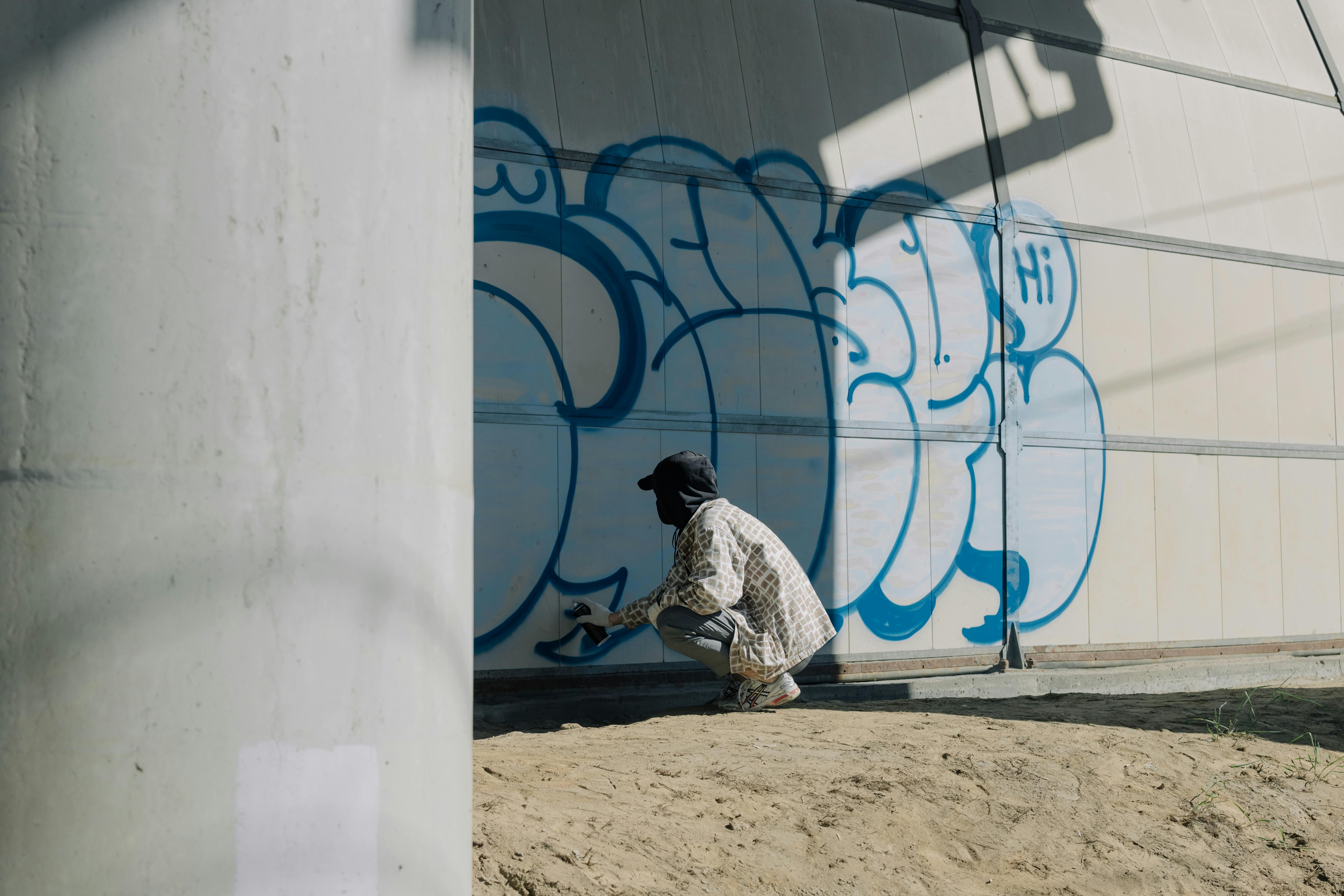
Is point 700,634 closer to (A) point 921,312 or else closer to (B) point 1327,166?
(A) point 921,312

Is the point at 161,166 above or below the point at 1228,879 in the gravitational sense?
above

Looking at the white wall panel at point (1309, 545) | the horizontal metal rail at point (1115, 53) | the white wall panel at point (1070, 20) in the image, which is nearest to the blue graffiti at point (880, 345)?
the horizontal metal rail at point (1115, 53)

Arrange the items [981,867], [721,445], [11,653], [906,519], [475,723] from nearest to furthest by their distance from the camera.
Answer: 1. [11,653]
2. [981,867]
3. [475,723]
4. [721,445]
5. [906,519]

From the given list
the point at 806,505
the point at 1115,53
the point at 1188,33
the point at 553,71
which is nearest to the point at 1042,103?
the point at 1115,53

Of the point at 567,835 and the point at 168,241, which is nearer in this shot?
the point at 168,241

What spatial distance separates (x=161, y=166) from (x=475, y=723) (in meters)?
4.10

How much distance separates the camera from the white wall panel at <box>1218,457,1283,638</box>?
A: 834cm

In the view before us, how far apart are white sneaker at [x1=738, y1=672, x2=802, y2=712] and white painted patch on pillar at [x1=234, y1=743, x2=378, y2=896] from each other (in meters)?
3.94

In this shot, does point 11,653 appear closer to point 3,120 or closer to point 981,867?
point 3,120

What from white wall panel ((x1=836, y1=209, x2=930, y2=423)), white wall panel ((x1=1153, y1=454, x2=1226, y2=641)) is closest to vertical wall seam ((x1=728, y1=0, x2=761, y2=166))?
white wall panel ((x1=836, y1=209, x2=930, y2=423))

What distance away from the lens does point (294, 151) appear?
1776 mm

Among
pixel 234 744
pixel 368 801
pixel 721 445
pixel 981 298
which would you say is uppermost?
pixel 981 298

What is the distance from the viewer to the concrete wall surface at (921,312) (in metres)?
6.20

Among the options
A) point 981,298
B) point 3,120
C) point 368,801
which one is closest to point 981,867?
point 368,801
